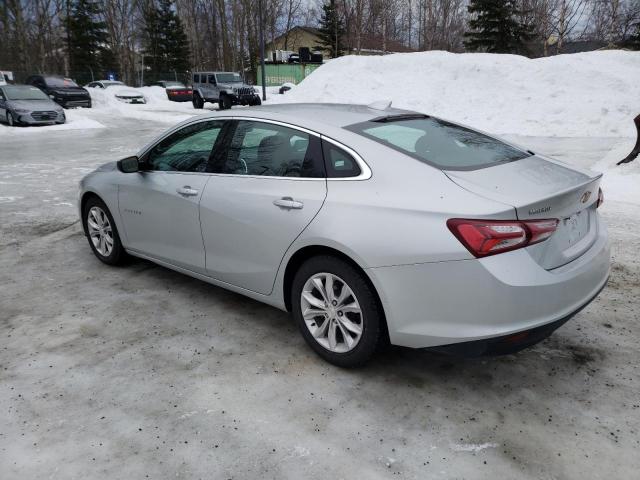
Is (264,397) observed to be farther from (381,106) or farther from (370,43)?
(370,43)

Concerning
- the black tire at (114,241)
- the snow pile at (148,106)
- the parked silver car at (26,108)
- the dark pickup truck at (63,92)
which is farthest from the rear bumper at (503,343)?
the dark pickup truck at (63,92)

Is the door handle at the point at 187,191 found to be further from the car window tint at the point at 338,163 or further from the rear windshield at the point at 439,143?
the rear windshield at the point at 439,143

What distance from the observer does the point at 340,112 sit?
12.1ft

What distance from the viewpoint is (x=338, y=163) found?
3117mm

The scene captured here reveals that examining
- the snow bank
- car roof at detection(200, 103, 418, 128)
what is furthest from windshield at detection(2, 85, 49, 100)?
car roof at detection(200, 103, 418, 128)

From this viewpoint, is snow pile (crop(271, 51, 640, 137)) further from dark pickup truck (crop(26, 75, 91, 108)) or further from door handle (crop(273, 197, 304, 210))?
door handle (crop(273, 197, 304, 210))

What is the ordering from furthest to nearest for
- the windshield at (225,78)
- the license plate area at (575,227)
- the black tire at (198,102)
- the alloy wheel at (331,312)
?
the black tire at (198,102)
the windshield at (225,78)
the alloy wheel at (331,312)
the license plate area at (575,227)

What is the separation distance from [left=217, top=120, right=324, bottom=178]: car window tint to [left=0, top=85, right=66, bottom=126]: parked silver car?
59.6 feet

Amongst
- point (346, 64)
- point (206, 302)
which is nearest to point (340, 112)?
point (206, 302)

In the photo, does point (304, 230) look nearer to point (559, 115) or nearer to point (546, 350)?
point (546, 350)

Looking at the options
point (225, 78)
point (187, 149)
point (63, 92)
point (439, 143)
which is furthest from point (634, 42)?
point (187, 149)

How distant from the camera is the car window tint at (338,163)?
305 cm

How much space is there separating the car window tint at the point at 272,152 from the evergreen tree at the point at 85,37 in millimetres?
55610

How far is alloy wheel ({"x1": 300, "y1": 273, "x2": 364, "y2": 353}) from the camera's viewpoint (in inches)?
119
